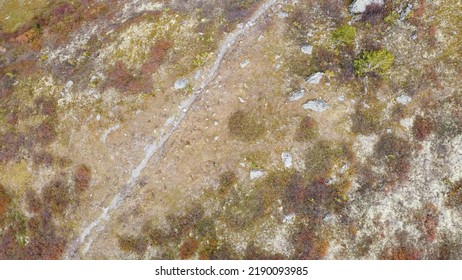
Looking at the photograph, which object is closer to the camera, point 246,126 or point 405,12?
point 246,126

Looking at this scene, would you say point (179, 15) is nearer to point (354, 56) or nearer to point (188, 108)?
point (188, 108)

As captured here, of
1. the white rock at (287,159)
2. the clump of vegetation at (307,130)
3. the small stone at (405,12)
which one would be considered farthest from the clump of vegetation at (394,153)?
the small stone at (405,12)

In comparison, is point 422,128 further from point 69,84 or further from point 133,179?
point 69,84

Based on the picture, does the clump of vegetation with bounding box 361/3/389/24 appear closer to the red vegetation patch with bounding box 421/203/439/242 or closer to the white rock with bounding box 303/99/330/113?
the white rock with bounding box 303/99/330/113

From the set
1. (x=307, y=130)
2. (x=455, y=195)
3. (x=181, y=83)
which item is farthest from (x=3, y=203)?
→ (x=455, y=195)

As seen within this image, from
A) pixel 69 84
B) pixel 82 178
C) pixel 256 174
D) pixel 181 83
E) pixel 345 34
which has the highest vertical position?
pixel 69 84

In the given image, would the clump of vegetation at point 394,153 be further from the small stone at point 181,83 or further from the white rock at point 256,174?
the small stone at point 181,83

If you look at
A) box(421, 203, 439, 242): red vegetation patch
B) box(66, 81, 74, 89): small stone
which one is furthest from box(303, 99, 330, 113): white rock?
box(66, 81, 74, 89): small stone
